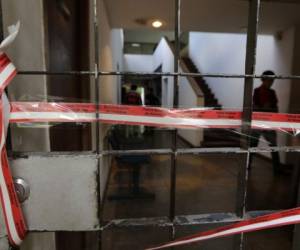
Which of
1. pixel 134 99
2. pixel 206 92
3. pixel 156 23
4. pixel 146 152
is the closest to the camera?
pixel 146 152

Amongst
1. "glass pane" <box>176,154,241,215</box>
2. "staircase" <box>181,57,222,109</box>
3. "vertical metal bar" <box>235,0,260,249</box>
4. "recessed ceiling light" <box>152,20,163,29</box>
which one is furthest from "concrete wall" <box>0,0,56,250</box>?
"staircase" <box>181,57,222,109</box>

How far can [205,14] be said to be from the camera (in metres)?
3.29

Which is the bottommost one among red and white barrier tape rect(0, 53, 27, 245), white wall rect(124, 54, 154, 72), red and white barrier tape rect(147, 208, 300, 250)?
red and white barrier tape rect(147, 208, 300, 250)

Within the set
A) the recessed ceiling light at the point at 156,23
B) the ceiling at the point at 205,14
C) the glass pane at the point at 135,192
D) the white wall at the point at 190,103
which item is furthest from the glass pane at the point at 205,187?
the recessed ceiling light at the point at 156,23

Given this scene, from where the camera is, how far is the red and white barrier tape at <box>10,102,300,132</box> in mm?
→ 619

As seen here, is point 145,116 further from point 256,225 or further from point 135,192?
point 135,192

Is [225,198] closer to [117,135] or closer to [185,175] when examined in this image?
[185,175]

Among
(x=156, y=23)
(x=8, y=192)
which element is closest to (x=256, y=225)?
(x=8, y=192)

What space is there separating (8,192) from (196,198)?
7.89ft

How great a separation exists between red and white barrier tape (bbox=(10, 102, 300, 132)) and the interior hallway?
25.0 inches

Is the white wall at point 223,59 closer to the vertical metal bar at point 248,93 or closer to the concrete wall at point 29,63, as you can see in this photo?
the vertical metal bar at point 248,93

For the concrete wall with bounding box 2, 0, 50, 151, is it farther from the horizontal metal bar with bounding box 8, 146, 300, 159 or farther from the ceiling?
the ceiling

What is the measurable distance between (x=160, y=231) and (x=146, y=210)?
39cm

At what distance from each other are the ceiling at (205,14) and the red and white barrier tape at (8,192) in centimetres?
252
